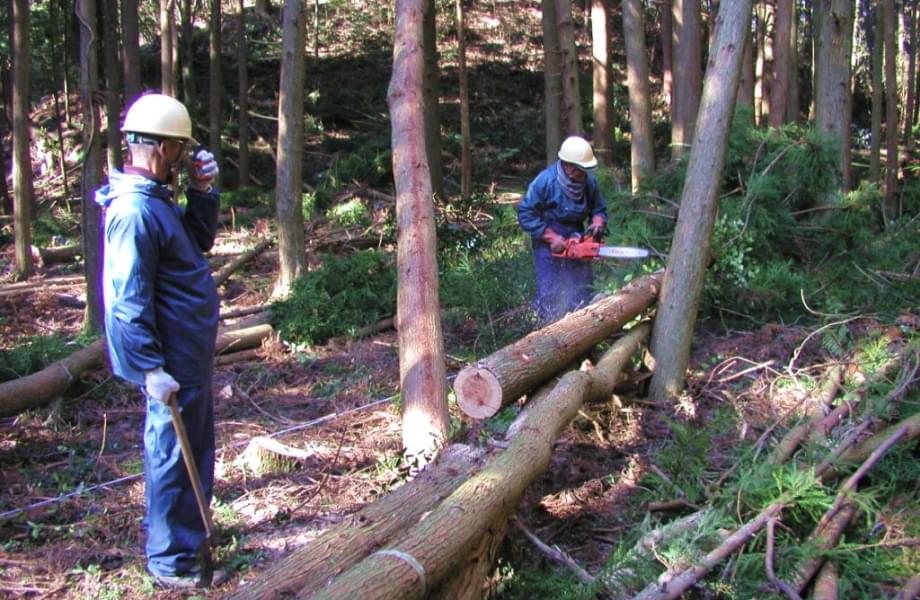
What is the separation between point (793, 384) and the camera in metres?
6.19

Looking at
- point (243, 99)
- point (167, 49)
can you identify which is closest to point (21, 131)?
point (167, 49)

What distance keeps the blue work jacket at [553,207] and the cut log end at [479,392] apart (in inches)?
107

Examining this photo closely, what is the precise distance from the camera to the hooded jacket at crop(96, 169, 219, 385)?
3.75 meters

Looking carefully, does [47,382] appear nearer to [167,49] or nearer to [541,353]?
[541,353]

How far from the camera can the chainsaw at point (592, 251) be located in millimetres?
6938

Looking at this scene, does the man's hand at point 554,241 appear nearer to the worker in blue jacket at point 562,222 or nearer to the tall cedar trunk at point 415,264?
the worker in blue jacket at point 562,222

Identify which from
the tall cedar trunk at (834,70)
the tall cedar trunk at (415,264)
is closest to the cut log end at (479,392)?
the tall cedar trunk at (415,264)

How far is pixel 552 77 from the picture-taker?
13.1 m

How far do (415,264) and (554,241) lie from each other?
2.07m

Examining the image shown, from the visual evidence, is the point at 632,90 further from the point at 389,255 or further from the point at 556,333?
the point at 556,333

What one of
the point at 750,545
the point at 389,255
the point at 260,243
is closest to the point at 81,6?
the point at 389,255

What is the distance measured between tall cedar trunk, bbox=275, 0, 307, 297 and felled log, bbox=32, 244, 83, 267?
6230 mm

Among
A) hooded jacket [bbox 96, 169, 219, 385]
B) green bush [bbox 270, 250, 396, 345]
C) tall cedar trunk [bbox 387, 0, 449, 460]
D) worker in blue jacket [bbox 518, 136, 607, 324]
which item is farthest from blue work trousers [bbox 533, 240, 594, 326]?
hooded jacket [bbox 96, 169, 219, 385]

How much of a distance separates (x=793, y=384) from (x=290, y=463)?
3.75m
